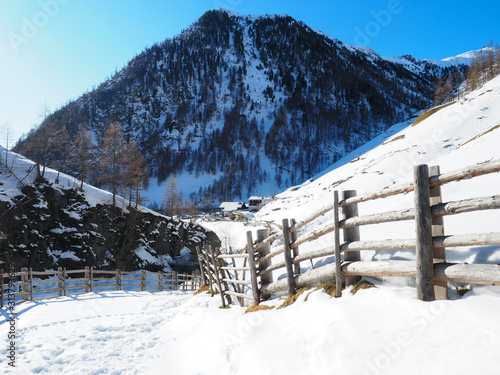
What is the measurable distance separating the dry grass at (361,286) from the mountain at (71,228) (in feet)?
108

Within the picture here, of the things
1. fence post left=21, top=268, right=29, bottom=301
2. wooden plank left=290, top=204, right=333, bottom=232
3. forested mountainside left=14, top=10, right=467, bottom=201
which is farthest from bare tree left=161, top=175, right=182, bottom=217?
forested mountainside left=14, top=10, right=467, bottom=201

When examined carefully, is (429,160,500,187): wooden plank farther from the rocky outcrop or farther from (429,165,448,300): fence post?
the rocky outcrop

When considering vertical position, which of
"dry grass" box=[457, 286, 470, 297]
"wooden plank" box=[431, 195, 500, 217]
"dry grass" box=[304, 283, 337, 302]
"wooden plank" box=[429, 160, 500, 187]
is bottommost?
"dry grass" box=[304, 283, 337, 302]

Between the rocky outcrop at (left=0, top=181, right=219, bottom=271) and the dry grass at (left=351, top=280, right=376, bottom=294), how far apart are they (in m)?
33.1

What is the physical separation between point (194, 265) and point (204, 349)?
35034 millimetres

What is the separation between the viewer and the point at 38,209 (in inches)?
1153

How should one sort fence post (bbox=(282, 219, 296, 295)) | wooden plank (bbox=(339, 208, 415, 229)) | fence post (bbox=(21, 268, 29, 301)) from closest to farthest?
1. wooden plank (bbox=(339, 208, 415, 229))
2. fence post (bbox=(282, 219, 296, 295))
3. fence post (bbox=(21, 268, 29, 301))

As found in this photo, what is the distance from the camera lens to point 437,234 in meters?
3.52

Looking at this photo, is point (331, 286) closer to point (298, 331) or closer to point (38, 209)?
point (298, 331)

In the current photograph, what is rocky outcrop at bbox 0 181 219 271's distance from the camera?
90.0 feet

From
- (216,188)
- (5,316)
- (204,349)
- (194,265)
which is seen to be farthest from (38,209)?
(216,188)

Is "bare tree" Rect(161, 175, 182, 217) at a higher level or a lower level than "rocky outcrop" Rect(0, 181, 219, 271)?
higher

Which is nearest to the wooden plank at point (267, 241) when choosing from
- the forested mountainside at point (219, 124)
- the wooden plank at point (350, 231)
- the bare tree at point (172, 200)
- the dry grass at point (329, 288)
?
the dry grass at point (329, 288)

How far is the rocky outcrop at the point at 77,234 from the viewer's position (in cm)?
2742
